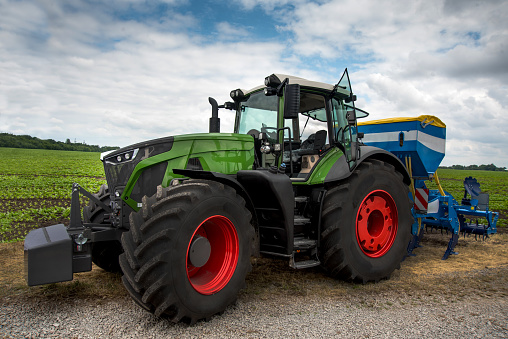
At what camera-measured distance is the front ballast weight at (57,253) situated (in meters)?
Result: 3.28

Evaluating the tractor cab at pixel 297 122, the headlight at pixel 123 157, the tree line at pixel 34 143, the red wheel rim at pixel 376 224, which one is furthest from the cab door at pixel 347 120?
the tree line at pixel 34 143

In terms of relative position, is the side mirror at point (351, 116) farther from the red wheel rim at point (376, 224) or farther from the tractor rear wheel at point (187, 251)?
the tractor rear wheel at point (187, 251)

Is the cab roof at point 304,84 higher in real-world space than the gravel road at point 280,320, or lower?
higher

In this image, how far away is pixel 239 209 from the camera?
374cm

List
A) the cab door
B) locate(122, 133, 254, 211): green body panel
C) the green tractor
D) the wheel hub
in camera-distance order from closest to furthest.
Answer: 1. the green tractor
2. the wheel hub
3. locate(122, 133, 254, 211): green body panel
4. the cab door

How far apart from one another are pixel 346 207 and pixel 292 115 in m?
1.40

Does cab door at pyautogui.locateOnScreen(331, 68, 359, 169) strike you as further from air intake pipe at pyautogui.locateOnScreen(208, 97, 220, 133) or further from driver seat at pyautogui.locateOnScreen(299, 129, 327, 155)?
air intake pipe at pyautogui.locateOnScreen(208, 97, 220, 133)

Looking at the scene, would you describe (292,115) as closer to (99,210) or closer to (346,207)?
(346,207)

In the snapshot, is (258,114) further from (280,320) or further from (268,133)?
(280,320)

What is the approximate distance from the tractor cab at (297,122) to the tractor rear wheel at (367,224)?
1.50 feet

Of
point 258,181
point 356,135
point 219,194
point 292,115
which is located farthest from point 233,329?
point 356,135

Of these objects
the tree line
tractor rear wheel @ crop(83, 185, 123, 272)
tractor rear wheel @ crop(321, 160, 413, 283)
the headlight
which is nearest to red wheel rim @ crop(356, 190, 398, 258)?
tractor rear wheel @ crop(321, 160, 413, 283)

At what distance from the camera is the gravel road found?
3330 millimetres

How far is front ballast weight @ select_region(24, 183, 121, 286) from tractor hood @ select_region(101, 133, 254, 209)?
2.03ft
